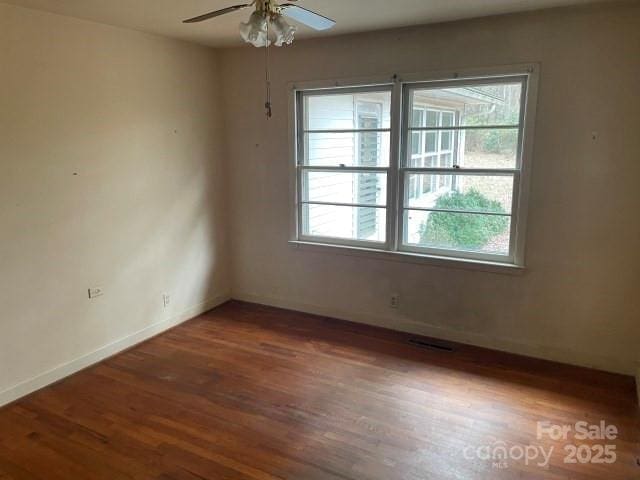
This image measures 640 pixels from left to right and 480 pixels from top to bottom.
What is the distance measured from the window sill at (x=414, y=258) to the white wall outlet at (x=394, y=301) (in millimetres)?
317

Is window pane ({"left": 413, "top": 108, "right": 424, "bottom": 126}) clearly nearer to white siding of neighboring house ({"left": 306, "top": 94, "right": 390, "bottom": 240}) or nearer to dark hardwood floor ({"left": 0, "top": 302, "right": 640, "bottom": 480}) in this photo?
white siding of neighboring house ({"left": 306, "top": 94, "right": 390, "bottom": 240})

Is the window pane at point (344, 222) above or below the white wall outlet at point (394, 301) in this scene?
above

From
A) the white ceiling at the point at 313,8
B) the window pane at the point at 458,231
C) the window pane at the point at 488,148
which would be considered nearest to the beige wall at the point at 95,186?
the white ceiling at the point at 313,8

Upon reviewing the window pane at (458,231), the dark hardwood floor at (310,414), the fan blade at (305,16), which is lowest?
the dark hardwood floor at (310,414)

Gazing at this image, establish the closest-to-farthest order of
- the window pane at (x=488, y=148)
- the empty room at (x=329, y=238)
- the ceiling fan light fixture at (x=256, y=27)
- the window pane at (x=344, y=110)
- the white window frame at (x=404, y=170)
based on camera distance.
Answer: the ceiling fan light fixture at (x=256, y=27)
the empty room at (x=329, y=238)
the white window frame at (x=404, y=170)
the window pane at (x=488, y=148)
the window pane at (x=344, y=110)

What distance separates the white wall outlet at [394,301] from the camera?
388 centimetres

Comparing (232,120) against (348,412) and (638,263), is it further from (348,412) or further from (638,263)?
(638,263)

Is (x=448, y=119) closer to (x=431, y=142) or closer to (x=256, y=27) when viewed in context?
(x=431, y=142)

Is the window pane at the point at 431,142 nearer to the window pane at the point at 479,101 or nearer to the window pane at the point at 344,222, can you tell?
the window pane at the point at 479,101

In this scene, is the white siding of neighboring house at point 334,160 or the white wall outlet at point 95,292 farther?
the white siding of neighboring house at point 334,160

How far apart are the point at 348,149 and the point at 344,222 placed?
25.9 inches

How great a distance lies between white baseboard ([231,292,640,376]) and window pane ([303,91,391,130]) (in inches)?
66.0

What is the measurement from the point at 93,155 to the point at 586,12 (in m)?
3.48

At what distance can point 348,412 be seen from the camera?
272 cm
